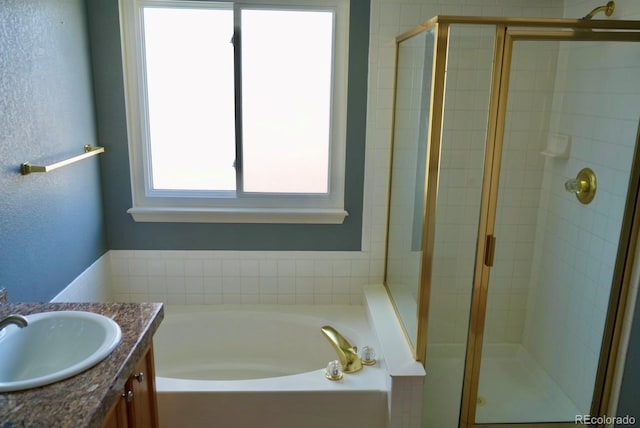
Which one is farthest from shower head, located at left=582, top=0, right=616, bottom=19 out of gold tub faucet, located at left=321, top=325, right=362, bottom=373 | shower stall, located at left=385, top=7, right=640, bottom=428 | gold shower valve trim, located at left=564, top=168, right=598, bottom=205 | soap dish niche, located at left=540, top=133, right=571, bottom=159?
gold tub faucet, located at left=321, top=325, right=362, bottom=373

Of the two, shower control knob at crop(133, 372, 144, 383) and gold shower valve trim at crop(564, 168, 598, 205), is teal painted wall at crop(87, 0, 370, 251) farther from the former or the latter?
shower control knob at crop(133, 372, 144, 383)

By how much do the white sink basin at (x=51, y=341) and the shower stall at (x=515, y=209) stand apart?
50.7 inches

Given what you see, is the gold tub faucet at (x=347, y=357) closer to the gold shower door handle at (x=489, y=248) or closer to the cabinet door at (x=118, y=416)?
the gold shower door handle at (x=489, y=248)

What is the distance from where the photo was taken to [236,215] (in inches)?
111

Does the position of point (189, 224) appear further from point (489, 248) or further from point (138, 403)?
point (489, 248)

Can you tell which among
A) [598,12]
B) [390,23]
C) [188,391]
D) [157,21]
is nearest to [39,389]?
[188,391]

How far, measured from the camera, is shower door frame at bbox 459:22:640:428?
2.04 meters

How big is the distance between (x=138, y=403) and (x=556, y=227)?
2.05m

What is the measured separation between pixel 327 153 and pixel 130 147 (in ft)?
3.56

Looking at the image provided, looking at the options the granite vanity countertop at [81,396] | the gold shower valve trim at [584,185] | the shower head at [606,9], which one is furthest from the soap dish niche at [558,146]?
the granite vanity countertop at [81,396]

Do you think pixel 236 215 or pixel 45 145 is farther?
pixel 236 215

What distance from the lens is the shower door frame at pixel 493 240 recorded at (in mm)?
2039

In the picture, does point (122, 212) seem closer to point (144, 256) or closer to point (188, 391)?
point (144, 256)
